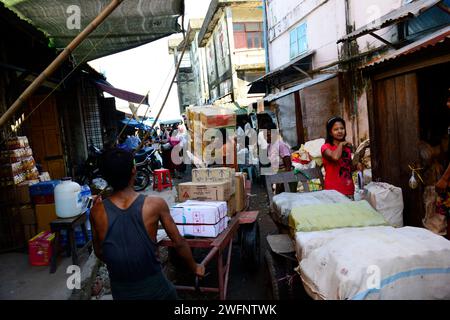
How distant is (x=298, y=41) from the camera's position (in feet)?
44.6

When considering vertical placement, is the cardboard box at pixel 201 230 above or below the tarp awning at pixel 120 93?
below

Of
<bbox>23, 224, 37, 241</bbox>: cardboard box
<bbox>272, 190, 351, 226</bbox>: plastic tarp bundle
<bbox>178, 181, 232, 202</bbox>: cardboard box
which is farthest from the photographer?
<bbox>23, 224, 37, 241</bbox>: cardboard box

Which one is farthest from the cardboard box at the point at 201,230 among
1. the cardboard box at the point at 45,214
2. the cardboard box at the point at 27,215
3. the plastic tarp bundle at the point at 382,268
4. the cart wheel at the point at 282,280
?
the cardboard box at the point at 27,215

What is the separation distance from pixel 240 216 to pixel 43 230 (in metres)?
3.15

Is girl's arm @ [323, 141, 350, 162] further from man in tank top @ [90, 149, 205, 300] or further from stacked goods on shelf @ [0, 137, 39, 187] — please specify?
stacked goods on shelf @ [0, 137, 39, 187]

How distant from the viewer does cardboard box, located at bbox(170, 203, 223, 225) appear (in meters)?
3.47

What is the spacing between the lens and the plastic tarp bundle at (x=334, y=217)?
2.72 metres

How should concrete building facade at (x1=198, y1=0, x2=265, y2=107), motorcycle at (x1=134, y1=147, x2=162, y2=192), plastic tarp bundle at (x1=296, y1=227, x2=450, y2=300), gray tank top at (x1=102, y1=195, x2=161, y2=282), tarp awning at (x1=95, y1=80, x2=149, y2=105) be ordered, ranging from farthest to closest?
concrete building facade at (x1=198, y1=0, x2=265, y2=107)
tarp awning at (x1=95, y1=80, x2=149, y2=105)
motorcycle at (x1=134, y1=147, x2=162, y2=192)
gray tank top at (x1=102, y1=195, x2=161, y2=282)
plastic tarp bundle at (x1=296, y1=227, x2=450, y2=300)

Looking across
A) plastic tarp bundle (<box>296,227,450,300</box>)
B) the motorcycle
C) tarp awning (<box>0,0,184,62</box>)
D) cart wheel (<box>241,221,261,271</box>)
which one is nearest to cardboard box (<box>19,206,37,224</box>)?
tarp awning (<box>0,0,184,62</box>)

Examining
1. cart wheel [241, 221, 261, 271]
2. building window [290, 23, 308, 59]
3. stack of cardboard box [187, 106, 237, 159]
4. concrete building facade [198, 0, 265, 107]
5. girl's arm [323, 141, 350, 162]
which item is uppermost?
concrete building facade [198, 0, 265, 107]

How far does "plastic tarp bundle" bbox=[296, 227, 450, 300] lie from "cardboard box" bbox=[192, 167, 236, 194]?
2208mm

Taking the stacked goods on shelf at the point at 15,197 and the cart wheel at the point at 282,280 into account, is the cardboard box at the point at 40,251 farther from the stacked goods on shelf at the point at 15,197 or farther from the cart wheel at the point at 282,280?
the cart wheel at the point at 282,280

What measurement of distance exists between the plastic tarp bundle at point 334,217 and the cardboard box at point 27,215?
14.0 feet

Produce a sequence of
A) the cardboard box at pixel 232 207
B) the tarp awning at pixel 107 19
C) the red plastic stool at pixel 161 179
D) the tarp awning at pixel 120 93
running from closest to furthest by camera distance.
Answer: the tarp awning at pixel 107 19 → the cardboard box at pixel 232 207 → the red plastic stool at pixel 161 179 → the tarp awning at pixel 120 93
